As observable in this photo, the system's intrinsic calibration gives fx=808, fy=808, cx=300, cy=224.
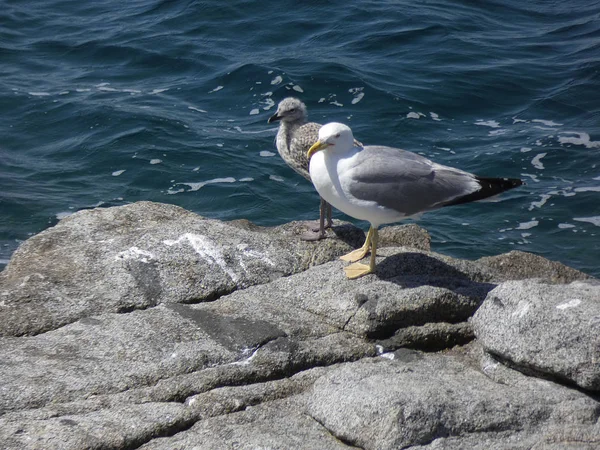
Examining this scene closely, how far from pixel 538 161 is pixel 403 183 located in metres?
6.03

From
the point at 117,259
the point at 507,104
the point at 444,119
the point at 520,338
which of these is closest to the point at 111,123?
the point at 444,119

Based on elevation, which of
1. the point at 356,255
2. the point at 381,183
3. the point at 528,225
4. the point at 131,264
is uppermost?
the point at 381,183

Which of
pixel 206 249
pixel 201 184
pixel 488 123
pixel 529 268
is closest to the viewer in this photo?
pixel 206 249

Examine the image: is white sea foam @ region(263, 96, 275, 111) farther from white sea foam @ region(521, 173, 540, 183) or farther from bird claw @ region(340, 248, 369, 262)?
bird claw @ region(340, 248, 369, 262)

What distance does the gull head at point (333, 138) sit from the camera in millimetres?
5363

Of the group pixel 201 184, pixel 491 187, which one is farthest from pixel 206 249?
pixel 201 184

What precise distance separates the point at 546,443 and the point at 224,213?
678 cm

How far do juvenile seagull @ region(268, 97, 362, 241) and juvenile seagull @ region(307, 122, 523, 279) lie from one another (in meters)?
0.95

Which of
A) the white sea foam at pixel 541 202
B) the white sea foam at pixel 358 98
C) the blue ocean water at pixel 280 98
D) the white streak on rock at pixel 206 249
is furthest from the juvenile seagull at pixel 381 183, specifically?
the white sea foam at pixel 358 98

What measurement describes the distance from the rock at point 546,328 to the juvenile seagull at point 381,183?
0.89 meters

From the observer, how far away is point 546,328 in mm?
4371

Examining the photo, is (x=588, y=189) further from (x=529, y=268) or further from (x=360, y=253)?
(x=360, y=253)

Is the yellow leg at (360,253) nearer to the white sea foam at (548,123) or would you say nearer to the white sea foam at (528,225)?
the white sea foam at (528,225)

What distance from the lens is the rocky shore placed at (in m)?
3.82
